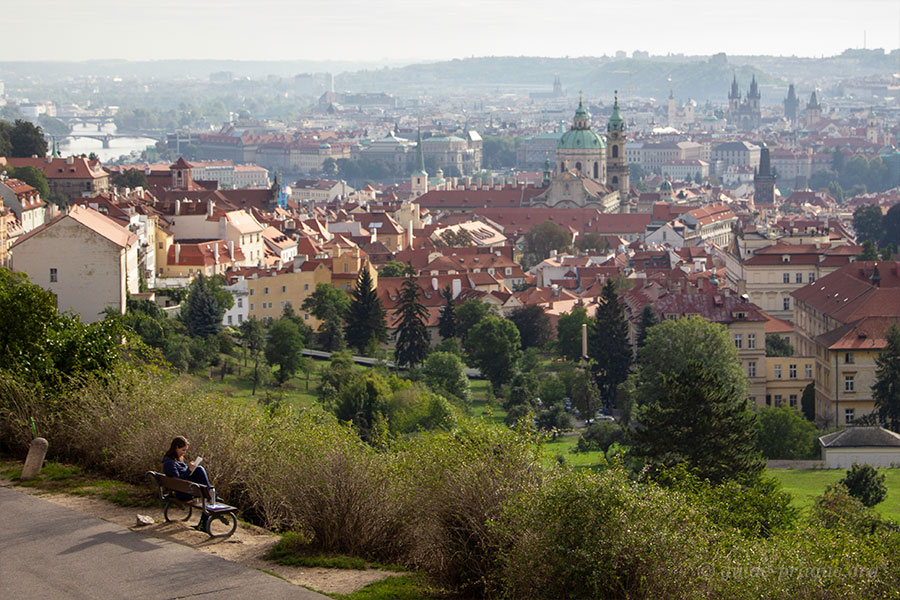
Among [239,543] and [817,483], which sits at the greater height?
[239,543]

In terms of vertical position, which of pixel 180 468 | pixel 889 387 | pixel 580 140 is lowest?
pixel 889 387

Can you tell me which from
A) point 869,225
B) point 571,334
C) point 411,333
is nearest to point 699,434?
point 411,333

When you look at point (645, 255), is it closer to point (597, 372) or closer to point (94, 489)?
point (597, 372)

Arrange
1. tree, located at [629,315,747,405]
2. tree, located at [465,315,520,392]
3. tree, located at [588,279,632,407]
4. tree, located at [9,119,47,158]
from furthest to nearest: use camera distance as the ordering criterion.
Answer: tree, located at [9,119,47,158] → tree, located at [465,315,520,392] → tree, located at [588,279,632,407] → tree, located at [629,315,747,405]

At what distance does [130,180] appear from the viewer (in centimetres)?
8031

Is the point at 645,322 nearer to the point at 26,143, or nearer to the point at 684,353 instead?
the point at 684,353

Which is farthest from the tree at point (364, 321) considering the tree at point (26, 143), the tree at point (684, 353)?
the tree at point (26, 143)

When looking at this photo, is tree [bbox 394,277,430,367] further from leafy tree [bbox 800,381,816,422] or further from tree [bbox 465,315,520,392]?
leafy tree [bbox 800,381,816,422]

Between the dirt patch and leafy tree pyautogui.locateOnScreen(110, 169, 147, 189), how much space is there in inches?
2564

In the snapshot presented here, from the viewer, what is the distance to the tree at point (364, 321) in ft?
176

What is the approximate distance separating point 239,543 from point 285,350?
33552mm

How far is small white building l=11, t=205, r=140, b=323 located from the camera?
145 ft

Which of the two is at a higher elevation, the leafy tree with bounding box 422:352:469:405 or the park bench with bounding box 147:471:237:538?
the park bench with bounding box 147:471:237:538

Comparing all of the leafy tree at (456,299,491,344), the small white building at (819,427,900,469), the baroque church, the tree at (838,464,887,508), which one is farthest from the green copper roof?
the tree at (838,464,887,508)
